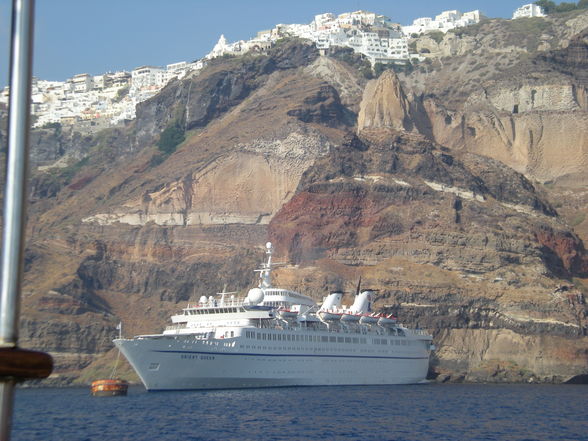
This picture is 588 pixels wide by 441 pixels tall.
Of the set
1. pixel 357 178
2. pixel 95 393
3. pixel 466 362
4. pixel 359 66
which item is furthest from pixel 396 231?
pixel 359 66

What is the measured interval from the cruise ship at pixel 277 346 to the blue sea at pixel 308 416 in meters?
1.86

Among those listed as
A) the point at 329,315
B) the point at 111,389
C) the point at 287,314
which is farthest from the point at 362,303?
the point at 111,389

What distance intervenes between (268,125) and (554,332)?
59628 millimetres

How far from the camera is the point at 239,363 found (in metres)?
77.4

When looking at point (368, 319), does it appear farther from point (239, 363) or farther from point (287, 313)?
point (239, 363)

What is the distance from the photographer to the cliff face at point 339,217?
106 metres

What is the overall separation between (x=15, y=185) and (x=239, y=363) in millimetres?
73692

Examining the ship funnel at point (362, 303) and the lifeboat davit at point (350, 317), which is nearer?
the lifeboat davit at point (350, 317)

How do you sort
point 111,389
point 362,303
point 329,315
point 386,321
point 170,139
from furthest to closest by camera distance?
point 170,139 < point 362,303 < point 386,321 < point 329,315 < point 111,389

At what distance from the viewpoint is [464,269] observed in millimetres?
109750

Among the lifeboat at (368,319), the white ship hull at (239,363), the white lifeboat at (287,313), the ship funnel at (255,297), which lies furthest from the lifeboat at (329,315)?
the ship funnel at (255,297)

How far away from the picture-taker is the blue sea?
4822 cm

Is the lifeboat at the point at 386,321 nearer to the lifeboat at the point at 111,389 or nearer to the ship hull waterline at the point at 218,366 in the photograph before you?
the ship hull waterline at the point at 218,366

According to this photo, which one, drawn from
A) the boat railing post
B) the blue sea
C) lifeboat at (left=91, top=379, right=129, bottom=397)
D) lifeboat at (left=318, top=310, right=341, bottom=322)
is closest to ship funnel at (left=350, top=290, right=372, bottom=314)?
lifeboat at (left=318, top=310, right=341, bottom=322)
